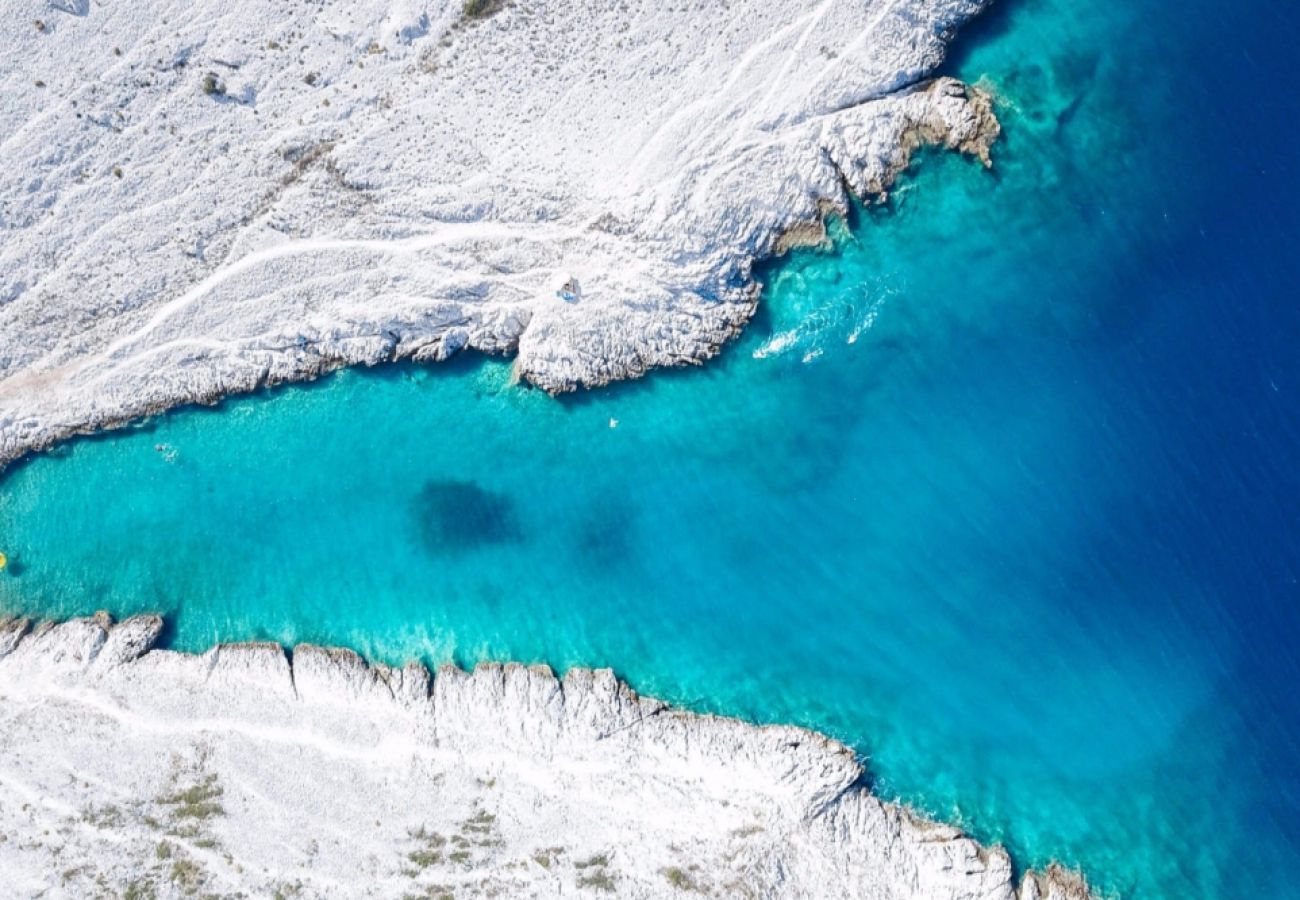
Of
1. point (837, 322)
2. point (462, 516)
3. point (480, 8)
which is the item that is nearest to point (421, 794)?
point (462, 516)

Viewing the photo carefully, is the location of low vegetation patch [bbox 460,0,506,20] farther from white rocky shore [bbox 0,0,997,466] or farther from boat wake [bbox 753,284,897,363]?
boat wake [bbox 753,284,897,363]

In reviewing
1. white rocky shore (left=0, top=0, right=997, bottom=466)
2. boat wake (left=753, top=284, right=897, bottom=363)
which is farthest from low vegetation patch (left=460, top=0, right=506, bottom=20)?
boat wake (left=753, top=284, right=897, bottom=363)

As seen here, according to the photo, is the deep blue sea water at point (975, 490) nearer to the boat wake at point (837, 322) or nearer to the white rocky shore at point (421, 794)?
the boat wake at point (837, 322)

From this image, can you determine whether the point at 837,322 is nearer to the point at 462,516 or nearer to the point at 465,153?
the point at 465,153

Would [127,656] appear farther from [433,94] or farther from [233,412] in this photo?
→ [433,94]

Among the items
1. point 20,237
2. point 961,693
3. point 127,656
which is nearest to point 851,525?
point 961,693

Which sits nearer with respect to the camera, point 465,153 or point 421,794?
point 421,794
